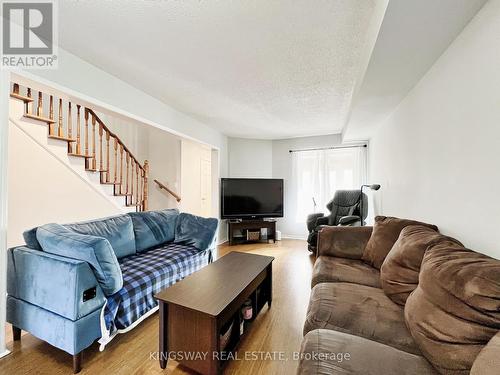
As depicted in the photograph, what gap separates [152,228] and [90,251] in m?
1.26

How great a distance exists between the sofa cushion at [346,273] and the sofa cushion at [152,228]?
1.83 metres

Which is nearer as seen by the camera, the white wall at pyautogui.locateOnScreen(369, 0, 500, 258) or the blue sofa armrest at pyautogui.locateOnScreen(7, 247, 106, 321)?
the white wall at pyautogui.locateOnScreen(369, 0, 500, 258)

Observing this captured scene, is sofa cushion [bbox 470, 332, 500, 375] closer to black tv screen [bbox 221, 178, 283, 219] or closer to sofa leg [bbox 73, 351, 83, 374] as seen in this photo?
sofa leg [bbox 73, 351, 83, 374]

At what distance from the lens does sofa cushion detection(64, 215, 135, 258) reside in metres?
2.06

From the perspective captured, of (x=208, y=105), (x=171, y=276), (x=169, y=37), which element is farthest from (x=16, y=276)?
(x=208, y=105)

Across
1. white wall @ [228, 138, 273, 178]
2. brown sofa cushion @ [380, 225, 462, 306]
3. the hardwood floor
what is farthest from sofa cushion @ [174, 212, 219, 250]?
white wall @ [228, 138, 273, 178]

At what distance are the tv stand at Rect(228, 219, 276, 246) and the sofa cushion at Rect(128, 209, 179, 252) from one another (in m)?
1.70

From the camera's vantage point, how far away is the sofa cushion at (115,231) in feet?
6.77

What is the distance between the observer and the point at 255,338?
1723mm

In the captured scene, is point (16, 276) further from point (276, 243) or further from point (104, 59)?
point (276, 243)

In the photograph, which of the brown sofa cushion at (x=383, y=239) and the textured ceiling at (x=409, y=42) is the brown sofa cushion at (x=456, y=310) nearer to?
the brown sofa cushion at (x=383, y=239)

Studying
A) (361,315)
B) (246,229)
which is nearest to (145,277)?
(361,315)

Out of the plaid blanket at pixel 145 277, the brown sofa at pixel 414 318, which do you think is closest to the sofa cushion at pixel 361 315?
the brown sofa at pixel 414 318

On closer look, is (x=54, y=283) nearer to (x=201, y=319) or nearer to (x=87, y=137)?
(x=201, y=319)
